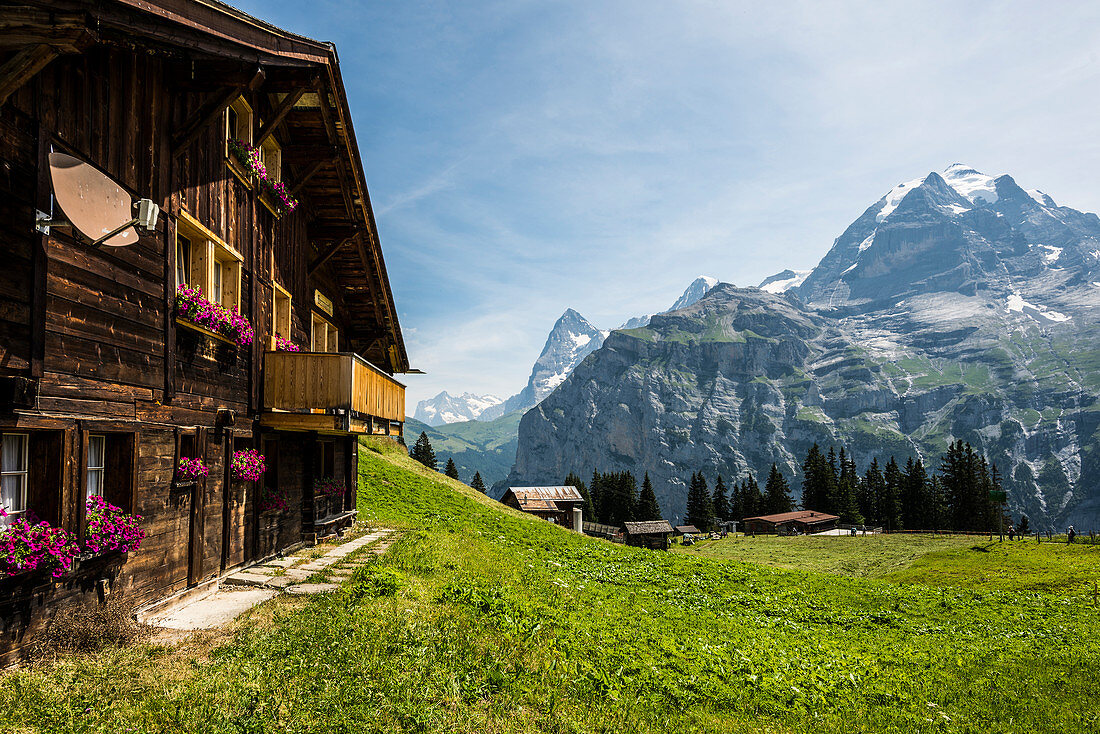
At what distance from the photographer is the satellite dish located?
765cm

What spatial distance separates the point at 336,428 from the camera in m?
14.5

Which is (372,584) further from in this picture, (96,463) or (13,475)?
(13,475)

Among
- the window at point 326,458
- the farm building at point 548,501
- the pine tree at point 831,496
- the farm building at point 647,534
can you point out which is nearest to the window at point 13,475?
the window at point 326,458

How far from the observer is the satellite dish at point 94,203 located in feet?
25.1

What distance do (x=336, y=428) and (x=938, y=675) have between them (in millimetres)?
13631

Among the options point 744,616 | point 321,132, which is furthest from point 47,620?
point 744,616

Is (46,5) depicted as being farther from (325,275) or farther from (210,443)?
(325,275)

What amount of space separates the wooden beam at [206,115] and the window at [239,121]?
6.14ft

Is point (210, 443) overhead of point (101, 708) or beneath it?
overhead

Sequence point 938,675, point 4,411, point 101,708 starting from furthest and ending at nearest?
point 938,675 < point 4,411 < point 101,708

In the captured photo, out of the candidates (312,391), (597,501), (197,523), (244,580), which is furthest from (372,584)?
(597,501)

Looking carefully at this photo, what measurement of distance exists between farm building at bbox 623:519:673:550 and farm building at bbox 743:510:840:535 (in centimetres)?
2488

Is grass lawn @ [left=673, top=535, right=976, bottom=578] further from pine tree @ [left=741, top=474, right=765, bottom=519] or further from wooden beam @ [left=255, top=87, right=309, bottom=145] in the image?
pine tree @ [left=741, top=474, right=765, bottom=519]

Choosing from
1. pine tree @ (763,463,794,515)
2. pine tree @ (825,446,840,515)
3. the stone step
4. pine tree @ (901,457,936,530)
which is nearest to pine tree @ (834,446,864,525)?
pine tree @ (825,446,840,515)
